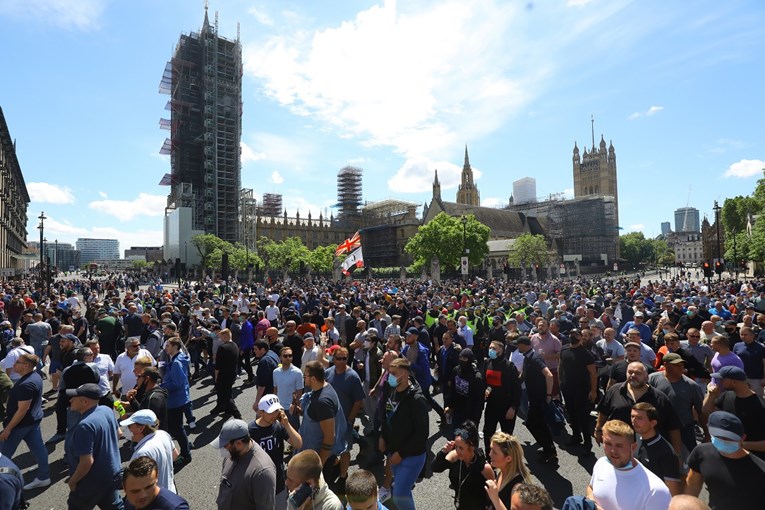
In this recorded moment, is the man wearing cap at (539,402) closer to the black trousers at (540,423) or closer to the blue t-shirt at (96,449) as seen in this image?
the black trousers at (540,423)

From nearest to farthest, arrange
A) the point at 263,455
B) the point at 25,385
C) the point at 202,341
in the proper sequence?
the point at 263,455 → the point at 25,385 → the point at 202,341

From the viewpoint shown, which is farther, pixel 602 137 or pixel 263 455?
pixel 602 137

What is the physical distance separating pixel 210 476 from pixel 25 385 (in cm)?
263

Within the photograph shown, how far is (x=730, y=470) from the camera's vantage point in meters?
3.48

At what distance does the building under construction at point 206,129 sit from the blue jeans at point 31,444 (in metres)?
78.5

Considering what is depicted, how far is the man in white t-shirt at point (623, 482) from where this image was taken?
3.22 metres

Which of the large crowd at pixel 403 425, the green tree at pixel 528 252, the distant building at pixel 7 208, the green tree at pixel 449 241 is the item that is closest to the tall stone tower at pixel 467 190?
the green tree at pixel 528 252

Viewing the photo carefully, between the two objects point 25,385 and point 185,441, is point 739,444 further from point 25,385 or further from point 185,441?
point 25,385

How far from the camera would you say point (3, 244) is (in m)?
51.9

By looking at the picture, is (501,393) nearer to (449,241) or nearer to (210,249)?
(449,241)

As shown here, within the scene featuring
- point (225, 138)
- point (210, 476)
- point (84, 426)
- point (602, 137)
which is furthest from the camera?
point (602, 137)

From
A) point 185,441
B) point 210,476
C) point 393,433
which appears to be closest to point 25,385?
point 185,441

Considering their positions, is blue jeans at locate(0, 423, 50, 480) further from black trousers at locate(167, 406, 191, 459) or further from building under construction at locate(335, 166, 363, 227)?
building under construction at locate(335, 166, 363, 227)

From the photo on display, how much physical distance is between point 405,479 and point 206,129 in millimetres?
86459
